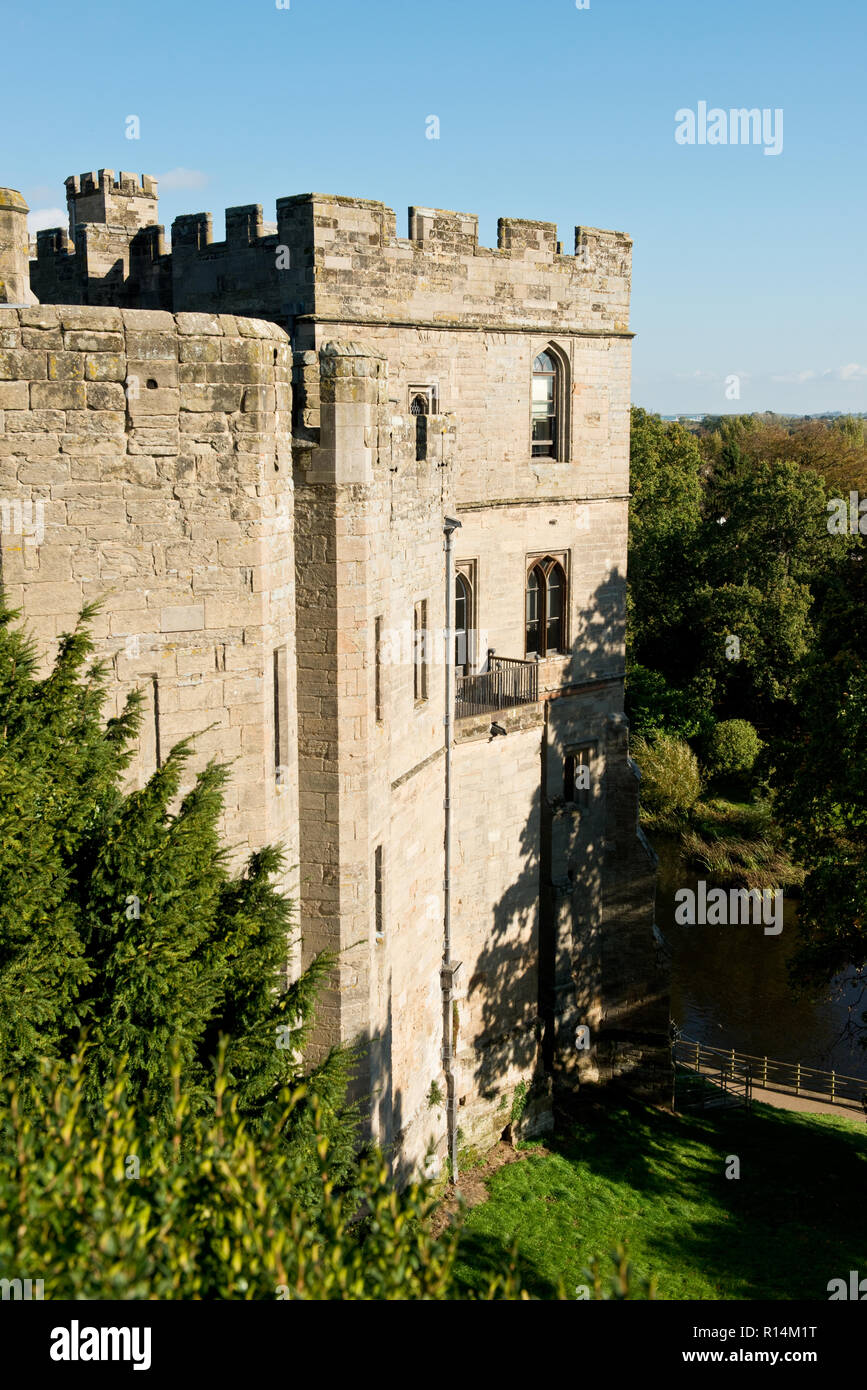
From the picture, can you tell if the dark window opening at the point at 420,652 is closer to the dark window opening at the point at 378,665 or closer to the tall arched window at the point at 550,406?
the dark window opening at the point at 378,665

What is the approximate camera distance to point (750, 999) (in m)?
33.4

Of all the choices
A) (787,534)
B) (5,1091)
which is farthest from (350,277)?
(787,534)

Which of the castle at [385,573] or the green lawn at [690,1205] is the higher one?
the castle at [385,573]

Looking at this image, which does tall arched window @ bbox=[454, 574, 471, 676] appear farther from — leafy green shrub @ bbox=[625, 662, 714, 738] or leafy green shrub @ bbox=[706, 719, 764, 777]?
leafy green shrub @ bbox=[706, 719, 764, 777]

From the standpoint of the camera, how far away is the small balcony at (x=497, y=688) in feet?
73.4

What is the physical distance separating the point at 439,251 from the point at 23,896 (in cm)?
1465

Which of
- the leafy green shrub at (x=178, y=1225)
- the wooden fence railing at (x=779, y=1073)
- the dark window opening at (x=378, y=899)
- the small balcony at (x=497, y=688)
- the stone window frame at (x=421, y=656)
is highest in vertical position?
the stone window frame at (x=421, y=656)

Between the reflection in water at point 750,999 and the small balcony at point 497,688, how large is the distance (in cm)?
1067

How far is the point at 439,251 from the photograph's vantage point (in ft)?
68.3

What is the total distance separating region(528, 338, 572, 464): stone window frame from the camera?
77.4 feet

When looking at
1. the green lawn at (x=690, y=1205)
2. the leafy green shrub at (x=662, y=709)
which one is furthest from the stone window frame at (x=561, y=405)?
the leafy green shrub at (x=662, y=709)

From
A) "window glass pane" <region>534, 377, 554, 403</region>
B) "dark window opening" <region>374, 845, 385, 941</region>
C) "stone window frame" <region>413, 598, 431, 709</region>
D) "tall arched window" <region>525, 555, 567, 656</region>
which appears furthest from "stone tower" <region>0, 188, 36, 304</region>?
"tall arched window" <region>525, 555, 567, 656</region>

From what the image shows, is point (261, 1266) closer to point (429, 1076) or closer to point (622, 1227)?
point (429, 1076)

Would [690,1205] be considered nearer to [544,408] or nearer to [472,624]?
[472,624]
